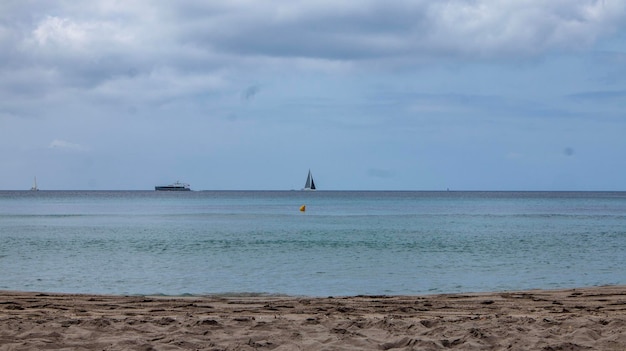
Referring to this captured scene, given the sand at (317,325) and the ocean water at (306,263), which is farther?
the ocean water at (306,263)

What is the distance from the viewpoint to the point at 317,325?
1027cm

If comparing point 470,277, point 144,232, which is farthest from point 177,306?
point 144,232

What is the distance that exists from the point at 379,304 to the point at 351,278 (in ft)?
26.1

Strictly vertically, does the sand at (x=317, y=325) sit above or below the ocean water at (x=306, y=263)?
above

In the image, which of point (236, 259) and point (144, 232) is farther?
point (144, 232)

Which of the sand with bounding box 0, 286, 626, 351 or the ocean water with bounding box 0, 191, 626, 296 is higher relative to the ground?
the sand with bounding box 0, 286, 626, 351

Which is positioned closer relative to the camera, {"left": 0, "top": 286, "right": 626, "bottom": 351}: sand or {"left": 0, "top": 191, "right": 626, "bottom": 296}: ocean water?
{"left": 0, "top": 286, "right": 626, "bottom": 351}: sand

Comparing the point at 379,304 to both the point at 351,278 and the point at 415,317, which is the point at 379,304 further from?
the point at 351,278

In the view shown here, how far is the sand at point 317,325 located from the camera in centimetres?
898

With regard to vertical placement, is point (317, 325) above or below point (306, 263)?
above

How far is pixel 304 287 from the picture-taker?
64.8 ft

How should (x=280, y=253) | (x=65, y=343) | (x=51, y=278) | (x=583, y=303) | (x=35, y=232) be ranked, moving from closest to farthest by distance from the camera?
(x=65, y=343)
(x=583, y=303)
(x=51, y=278)
(x=280, y=253)
(x=35, y=232)

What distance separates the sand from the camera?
29.5 feet

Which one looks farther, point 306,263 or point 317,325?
point 306,263
